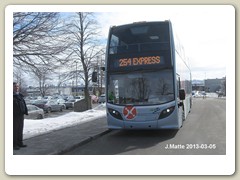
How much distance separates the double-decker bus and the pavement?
1223 millimetres

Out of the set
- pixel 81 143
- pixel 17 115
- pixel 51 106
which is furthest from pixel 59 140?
pixel 51 106

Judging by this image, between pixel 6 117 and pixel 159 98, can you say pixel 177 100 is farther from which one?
pixel 6 117

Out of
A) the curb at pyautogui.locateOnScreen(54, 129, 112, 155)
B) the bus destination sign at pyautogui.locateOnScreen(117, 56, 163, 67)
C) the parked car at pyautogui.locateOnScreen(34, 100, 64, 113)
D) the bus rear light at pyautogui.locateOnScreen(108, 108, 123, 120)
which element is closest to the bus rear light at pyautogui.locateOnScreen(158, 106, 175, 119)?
the bus rear light at pyautogui.locateOnScreen(108, 108, 123, 120)

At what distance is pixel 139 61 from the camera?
11.7 m

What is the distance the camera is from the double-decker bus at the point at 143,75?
1156 cm

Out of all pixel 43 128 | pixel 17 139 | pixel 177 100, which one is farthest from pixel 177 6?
pixel 43 128

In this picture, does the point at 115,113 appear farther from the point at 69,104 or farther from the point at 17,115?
the point at 69,104

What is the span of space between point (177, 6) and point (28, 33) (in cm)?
647

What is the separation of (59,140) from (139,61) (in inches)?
134

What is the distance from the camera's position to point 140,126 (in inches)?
456

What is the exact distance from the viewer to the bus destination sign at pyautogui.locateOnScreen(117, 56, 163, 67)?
11633 millimetres

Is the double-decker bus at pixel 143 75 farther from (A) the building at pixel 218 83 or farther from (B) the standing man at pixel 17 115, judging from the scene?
(B) the standing man at pixel 17 115

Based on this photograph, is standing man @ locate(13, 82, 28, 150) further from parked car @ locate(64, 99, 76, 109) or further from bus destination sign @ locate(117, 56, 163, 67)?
parked car @ locate(64, 99, 76, 109)

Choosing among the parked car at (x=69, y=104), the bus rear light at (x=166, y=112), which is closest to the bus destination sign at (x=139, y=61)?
the bus rear light at (x=166, y=112)
